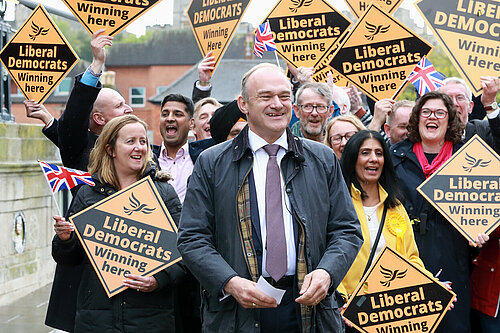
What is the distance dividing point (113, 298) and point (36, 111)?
2209mm

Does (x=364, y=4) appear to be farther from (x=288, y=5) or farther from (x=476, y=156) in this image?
(x=476, y=156)

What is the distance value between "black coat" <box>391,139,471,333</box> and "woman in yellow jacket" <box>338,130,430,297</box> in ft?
0.95

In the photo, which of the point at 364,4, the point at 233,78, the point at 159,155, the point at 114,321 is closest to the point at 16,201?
the point at 159,155

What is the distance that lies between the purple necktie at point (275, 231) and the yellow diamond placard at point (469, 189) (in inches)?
76.1

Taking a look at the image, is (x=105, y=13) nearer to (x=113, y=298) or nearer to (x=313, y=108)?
(x=313, y=108)

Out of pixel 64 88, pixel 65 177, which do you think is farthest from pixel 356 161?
pixel 64 88

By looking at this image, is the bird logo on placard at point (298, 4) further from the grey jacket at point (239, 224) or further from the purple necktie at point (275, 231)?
the purple necktie at point (275, 231)

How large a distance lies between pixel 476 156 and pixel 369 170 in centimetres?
80

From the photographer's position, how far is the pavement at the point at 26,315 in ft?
27.9

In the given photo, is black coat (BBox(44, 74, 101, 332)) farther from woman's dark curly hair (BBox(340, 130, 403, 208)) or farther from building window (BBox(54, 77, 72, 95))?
building window (BBox(54, 77, 72, 95))

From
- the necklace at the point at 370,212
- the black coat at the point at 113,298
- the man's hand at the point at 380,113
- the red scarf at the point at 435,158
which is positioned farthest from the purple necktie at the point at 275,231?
the man's hand at the point at 380,113

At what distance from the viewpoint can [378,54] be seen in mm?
6652

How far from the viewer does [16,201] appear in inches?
404

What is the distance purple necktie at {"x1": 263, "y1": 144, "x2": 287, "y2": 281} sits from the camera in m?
3.53
